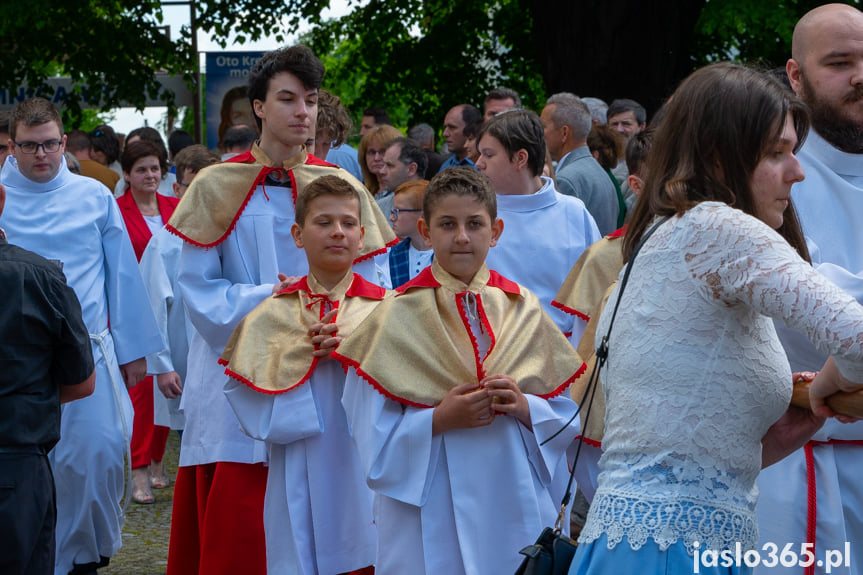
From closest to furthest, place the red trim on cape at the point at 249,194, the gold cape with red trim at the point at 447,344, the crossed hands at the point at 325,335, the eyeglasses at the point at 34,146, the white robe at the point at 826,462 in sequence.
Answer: the white robe at the point at 826,462 → the gold cape with red trim at the point at 447,344 → the crossed hands at the point at 325,335 → the red trim on cape at the point at 249,194 → the eyeglasses at the point at 34,146

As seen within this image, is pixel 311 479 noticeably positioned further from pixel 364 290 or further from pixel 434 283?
pixel 434 283

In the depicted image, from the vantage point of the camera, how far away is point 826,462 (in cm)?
329

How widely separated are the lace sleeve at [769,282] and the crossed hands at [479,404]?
5.41ft

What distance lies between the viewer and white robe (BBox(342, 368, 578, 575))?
4059 mm

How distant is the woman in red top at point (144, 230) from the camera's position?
28.0 feet

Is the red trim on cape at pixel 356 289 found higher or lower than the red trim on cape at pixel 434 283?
lower

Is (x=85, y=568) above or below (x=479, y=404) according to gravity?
below

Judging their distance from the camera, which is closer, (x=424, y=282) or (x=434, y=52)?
(x=424, y=282)

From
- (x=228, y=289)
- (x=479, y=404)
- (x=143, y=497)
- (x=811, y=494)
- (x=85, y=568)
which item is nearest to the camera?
(x=811, y=494)

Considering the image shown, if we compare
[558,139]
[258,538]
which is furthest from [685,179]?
[558,139]

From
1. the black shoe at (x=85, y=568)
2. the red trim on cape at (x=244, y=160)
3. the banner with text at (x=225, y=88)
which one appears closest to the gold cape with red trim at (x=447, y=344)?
the red trim on cape at (x=244, y=160)

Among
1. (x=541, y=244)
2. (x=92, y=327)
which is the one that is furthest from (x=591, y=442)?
(x=92, y=327)

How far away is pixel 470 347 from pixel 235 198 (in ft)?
5.07

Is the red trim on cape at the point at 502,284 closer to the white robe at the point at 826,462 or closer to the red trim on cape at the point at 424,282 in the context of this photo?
the red trim on cape at the point at 424,282
